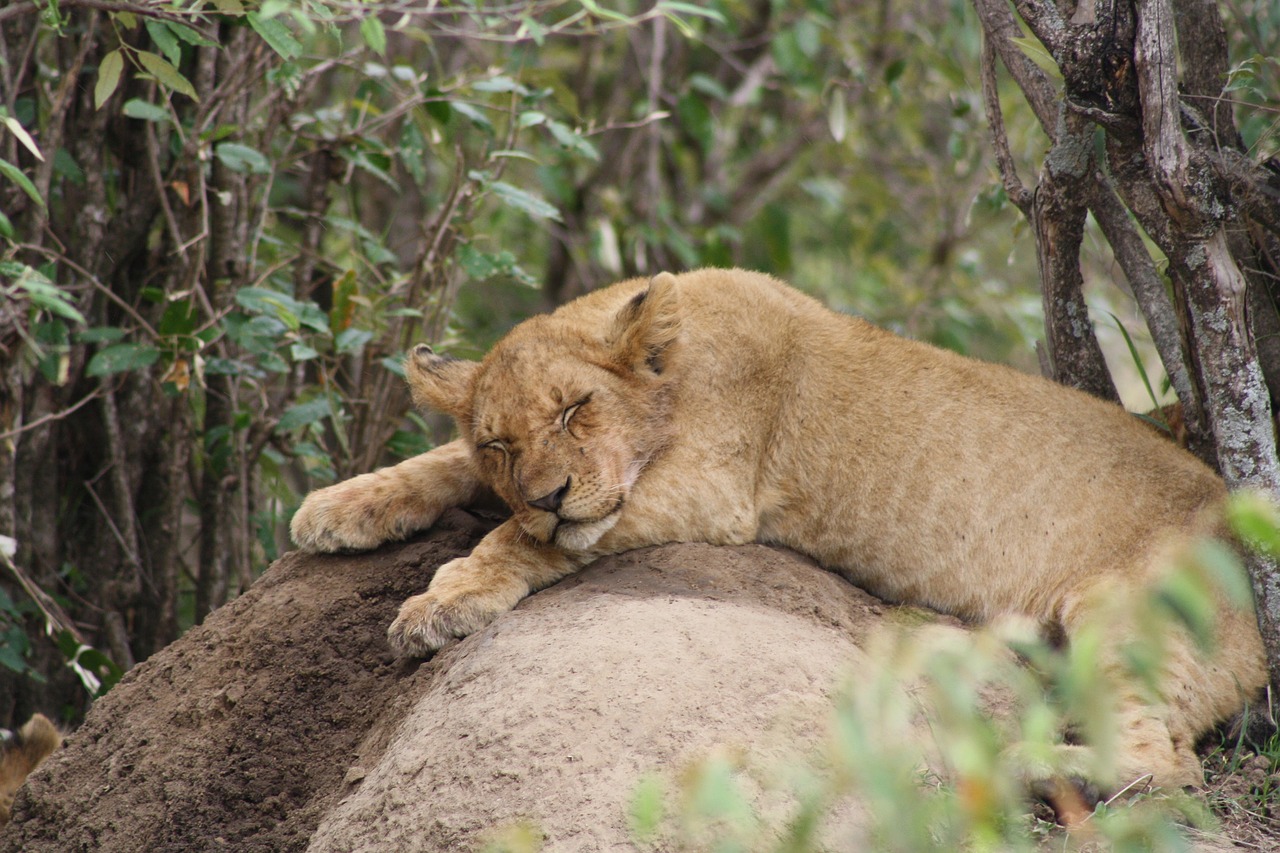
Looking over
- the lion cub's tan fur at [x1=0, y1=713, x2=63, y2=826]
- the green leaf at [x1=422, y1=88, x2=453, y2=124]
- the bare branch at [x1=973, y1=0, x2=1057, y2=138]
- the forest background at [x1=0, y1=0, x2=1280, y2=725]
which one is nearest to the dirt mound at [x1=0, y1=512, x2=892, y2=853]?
the lion cub's tan fur at [x1=0, y1=713, x2=63, y2=826]

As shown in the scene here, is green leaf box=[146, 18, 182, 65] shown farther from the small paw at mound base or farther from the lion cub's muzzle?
the small paw at mound base

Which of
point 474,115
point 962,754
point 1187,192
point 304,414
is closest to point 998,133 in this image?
point 1187,192

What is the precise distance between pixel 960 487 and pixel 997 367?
65cm

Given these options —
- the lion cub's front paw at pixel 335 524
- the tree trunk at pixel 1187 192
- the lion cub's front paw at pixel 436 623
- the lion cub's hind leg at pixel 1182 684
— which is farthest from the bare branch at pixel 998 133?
the lion cub's front paw at pixel 335 524

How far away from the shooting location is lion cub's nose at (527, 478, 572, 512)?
424 cm

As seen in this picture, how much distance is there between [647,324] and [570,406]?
44 cm

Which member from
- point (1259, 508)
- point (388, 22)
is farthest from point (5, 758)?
point (388, 22)

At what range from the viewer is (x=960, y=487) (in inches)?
185

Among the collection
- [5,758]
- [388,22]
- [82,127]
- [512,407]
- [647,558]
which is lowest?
[5,758]

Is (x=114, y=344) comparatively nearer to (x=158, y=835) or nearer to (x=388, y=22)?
(x=158, y=835)

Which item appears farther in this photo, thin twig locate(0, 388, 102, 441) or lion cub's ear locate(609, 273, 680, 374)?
thin twig locate(0, 388, 102, 441)

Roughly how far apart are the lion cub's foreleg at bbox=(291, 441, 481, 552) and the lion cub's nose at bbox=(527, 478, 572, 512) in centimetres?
67

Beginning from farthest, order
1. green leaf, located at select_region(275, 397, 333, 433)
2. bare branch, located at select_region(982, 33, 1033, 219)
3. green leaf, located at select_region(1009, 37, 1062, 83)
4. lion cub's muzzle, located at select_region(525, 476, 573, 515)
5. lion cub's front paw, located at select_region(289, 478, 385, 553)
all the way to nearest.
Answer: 1. green leaf, located at select_region(275, 397, 333, 433)
2. bare branch, located at select_region(982, 33, 1033, 219)
3. lion cub's front paw, located at select_region(289, 478, 385, 553)
4. green leaf, located at select_region(1009, 37, 1062, 83)
5. lion cub's muzzle, located at select_region(525, 476, 573, 515)

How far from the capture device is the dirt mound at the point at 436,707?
328cm
